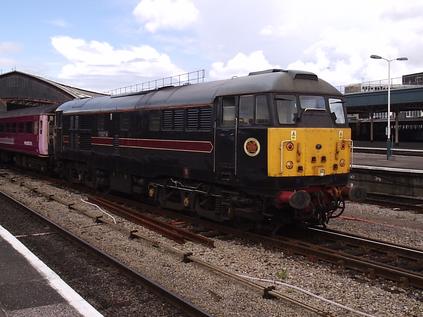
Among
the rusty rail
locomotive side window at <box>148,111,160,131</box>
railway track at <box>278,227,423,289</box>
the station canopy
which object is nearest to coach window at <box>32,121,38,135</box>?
the rusty rail

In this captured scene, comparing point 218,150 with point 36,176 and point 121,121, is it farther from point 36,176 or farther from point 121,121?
point 36,176

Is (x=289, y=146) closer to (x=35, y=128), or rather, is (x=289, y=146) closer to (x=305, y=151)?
(x=305, y=151)

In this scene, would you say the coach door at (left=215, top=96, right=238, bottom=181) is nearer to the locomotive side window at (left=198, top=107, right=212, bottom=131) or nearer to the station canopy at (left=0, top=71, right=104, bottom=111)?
the locomotive side window at (left=198, top=107, right=212, bottom=131)

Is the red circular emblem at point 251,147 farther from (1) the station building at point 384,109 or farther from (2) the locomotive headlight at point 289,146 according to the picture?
(1) the station building at point 384,109

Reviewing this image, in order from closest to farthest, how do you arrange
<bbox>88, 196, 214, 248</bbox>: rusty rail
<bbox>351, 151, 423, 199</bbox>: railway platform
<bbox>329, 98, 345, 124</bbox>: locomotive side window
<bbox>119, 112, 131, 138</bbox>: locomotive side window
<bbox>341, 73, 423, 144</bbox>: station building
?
<bbox>88, 196, 214, 248</bbox>: rusty rail
<bbox>329, 98, 345, 124</bbox>: locomotive side window
<bbox>119, 112, 131, 138</bbox>: locomotive side window
<bbox>351, 151, 423, 199</bbox>: railway platform
<bbox>341, 73, 423, 144</bbox>: station building

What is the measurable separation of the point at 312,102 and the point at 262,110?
3.65ft

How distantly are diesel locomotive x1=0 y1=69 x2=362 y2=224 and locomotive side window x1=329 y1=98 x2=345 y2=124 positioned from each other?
0.02 metres

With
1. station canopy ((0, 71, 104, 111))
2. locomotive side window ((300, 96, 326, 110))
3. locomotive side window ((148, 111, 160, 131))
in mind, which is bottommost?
locomotive side window ((148, 111, 160, 131))

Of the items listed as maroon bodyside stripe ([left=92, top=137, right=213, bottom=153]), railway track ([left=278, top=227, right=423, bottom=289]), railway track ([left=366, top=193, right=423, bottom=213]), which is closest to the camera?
railway track ([left=278, top=227, right=423, bottom=289])

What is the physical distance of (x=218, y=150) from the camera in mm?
10258

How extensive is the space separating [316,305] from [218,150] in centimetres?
462

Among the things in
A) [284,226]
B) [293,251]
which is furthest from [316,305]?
[284,226]

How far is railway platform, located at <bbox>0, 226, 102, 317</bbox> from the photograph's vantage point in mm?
5828

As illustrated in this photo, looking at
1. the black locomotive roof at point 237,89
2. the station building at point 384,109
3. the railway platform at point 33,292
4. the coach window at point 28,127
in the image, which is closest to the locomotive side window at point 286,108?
the black locomotive roof at point 237,89
